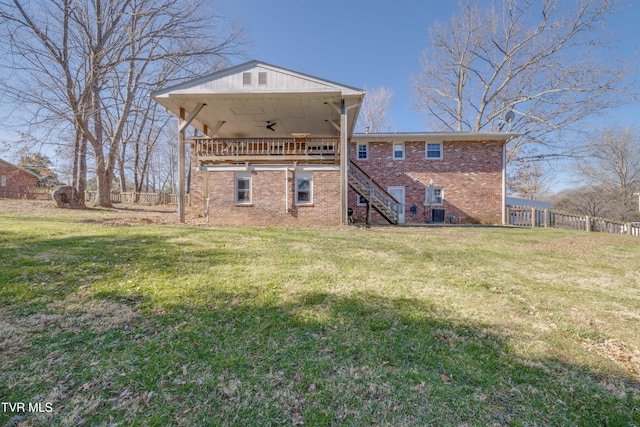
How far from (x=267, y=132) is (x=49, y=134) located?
10726 millimetres

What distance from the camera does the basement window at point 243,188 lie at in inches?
463

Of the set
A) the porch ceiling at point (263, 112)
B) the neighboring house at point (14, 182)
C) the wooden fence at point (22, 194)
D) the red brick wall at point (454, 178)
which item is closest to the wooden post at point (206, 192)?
the porch ceiling at point (263, 112)

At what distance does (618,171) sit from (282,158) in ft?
109

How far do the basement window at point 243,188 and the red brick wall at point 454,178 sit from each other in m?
5.89

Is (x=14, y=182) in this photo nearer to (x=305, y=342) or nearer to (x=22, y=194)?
(x=22, y=194)

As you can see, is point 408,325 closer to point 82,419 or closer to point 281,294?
point 281,294

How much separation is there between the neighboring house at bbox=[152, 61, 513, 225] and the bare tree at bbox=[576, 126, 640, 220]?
724 inches

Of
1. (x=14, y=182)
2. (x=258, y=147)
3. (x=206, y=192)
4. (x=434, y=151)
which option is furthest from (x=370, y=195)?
(x=14, y=182)

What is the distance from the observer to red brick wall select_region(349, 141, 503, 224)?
15.4 metres

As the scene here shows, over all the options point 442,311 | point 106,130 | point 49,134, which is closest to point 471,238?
point 442,311

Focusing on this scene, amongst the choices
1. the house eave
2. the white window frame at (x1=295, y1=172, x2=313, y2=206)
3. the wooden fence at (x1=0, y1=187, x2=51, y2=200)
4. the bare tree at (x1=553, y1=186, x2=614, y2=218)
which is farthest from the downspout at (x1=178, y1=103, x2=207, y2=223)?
the bare tree at (x1=553, y1=186, x2=614, y2=218)

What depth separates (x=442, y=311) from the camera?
3469 mm

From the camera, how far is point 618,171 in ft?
86.6

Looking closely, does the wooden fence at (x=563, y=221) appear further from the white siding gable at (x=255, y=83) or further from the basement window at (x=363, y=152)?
the white siding gable at (x=255, y=83)
